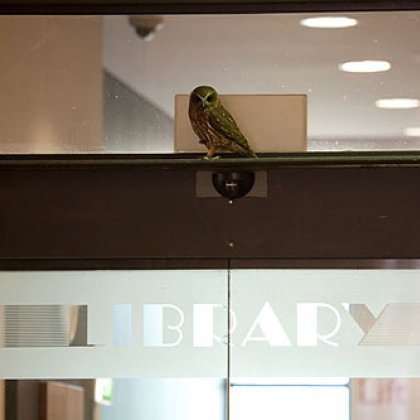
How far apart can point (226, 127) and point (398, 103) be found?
0.82ft

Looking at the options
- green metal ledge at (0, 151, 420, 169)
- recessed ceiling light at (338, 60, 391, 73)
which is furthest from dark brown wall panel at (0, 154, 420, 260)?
recessed ceiling light at (338, 60, 391, 73)

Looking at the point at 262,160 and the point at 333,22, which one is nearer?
the point at 262,160

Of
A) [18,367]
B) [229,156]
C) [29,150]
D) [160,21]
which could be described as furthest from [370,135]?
[18,367]

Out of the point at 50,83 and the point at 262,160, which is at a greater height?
the point at 50,83

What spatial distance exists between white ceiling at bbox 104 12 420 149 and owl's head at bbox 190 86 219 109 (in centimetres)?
7

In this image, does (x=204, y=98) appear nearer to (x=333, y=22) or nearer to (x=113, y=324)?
(x=333, y=22)

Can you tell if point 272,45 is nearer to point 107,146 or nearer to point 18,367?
point 107,146

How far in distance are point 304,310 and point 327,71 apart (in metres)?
0.33

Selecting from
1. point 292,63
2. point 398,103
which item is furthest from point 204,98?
point 398,103

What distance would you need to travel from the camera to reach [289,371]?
69.1 inches

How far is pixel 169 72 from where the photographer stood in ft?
5.92

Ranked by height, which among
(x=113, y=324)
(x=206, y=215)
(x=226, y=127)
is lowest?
(x=113, y=324)

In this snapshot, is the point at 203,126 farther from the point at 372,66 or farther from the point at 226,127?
the point at 372,66

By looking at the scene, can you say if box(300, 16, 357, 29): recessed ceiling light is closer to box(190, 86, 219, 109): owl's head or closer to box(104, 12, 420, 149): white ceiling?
box(104, 12, 420, 149): white ceiling
